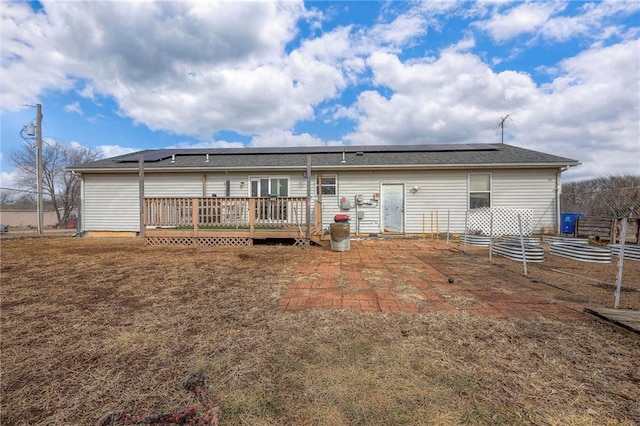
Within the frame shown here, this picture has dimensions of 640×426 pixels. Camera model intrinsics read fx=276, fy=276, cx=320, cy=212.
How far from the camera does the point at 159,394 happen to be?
162 centimetres

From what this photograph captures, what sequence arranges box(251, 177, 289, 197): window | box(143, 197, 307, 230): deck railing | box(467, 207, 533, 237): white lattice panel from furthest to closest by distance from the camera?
box(251, 177, 289, 197): window
box(467, 207, 533, 237): white lattice panel
box(143, 197, 307, 230): deck railing

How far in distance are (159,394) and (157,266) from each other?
4083mm

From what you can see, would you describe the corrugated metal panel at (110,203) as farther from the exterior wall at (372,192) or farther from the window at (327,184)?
the window at (327,184)

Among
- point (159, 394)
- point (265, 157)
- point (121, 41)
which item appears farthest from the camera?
point (265, 157)

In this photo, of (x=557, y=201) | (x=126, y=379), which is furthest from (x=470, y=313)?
(x=557, y=201)

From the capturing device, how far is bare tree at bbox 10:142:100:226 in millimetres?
23188

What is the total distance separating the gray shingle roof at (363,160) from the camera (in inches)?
387

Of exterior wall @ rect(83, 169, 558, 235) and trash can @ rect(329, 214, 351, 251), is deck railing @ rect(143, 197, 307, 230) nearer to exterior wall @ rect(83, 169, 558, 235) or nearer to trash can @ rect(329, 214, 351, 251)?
trash can @ rect(329, 214, 351, 251)

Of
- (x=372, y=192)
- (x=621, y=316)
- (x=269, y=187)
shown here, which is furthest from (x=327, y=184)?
(x=621, y=316)

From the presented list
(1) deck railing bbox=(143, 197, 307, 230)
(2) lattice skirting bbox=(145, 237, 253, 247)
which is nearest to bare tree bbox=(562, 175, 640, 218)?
(1) deck railing bbox=(143, 197, 307, 230)

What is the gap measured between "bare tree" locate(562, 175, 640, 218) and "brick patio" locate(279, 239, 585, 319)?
7.67m

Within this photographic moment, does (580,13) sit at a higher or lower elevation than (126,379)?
higher

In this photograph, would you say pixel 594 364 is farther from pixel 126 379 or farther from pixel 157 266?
pixel 157 266

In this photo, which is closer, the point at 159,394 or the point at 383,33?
the point at 159,394
